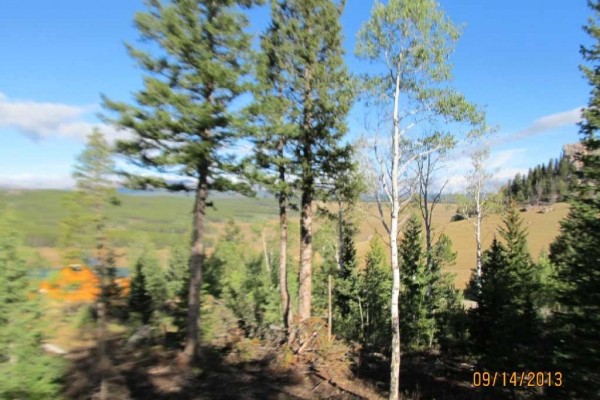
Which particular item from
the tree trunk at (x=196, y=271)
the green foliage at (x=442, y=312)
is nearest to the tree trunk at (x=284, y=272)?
the tree trunk at (x=196, y=271)

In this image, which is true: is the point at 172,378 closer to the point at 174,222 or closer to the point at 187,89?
the point at 187,89

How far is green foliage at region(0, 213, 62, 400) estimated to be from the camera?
24.2ft

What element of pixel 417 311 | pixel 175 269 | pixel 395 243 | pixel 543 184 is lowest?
pixel 417 311

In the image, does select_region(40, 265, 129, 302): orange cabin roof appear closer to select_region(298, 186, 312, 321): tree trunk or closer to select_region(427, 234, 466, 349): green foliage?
Result: select_region(298, 186, 312, 321): tree trunk

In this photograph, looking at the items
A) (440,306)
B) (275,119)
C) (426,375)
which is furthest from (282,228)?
(440,306)

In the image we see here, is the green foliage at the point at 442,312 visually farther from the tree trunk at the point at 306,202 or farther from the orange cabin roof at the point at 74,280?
the orange cabin roof at the point at 74,280

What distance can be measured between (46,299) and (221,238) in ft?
129

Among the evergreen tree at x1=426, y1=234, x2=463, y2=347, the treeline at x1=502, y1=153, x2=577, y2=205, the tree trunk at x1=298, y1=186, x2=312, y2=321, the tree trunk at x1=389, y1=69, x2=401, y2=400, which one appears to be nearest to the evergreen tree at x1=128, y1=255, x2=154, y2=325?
the tree trunk at x1=298, y1=186, x2=312, y2=321

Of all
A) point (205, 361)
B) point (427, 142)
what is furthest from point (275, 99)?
point (205, 361)

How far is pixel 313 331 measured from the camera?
58.3 ft

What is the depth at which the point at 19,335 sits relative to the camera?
7684mm
